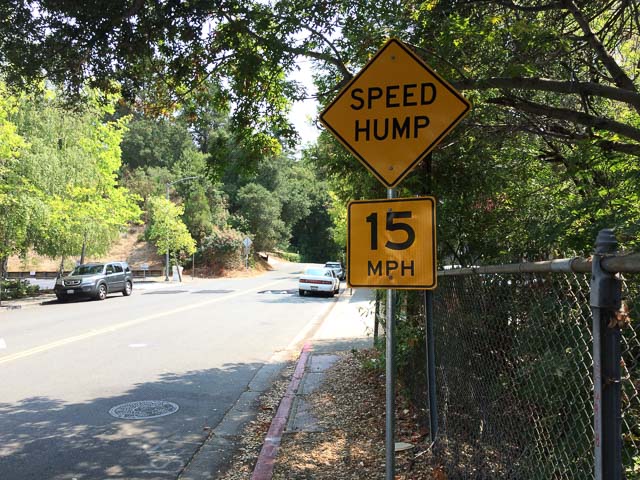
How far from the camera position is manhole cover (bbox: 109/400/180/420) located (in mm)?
6164

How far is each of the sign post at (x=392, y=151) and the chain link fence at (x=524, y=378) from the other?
1.78 ft

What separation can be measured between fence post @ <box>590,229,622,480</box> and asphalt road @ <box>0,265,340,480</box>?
3.98 m

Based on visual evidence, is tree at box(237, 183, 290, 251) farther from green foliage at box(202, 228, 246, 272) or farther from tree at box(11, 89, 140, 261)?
tree at box(11, 89, 140, 261)

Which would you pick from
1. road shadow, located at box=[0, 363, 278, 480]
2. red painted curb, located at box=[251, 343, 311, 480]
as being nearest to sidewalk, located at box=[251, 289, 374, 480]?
red painted curb, located at box=[251, 343, 311, 480]

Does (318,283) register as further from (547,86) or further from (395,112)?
(395,112)

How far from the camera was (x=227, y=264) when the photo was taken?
164 feet

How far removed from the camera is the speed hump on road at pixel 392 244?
3.03m

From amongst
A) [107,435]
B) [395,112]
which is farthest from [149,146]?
[395,112]

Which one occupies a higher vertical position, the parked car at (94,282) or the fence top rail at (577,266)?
the fence top rail at (577,266)

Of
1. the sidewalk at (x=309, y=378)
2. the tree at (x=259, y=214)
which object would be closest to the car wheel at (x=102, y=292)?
the sidewalk at (x=309, y=378)

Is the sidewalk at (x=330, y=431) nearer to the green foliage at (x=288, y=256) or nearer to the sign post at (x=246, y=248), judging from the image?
the sign post at (x=246, y=248)

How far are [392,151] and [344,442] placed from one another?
125 inches

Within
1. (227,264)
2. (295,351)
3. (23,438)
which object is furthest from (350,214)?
(227,264)

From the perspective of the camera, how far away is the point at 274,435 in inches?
217
